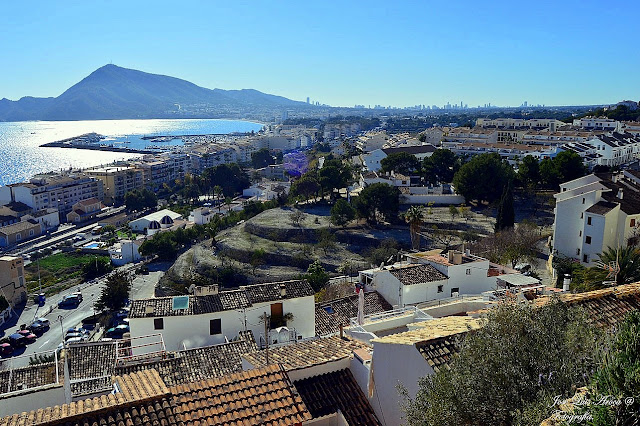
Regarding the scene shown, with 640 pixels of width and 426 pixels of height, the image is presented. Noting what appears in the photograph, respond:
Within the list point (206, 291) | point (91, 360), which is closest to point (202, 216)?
point (206, 291)

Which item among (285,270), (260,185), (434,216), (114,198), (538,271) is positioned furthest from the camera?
(114,198)

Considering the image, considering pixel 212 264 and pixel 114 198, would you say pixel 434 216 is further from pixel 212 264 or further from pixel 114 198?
pixel 114 198

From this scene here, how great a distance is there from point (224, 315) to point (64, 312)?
21.1 m

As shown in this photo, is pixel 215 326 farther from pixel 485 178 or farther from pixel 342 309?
pixel 485 178

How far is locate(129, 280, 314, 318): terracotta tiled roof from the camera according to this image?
46.1ft

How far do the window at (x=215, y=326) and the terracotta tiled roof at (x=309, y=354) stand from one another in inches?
223

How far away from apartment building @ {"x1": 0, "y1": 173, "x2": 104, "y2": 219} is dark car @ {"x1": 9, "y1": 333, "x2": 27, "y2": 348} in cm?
4082

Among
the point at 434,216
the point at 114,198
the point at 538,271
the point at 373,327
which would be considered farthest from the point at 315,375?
the point at 114,198

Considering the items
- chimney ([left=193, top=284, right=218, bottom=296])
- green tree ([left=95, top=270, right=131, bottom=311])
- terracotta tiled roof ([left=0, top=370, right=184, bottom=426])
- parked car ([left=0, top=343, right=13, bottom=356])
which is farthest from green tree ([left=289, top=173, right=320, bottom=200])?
terracotta tiled roof ([left=0, top=370, right=184, bottom=426])

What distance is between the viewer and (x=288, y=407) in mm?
5688

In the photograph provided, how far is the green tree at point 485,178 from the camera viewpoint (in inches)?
1470

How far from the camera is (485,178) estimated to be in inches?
1470

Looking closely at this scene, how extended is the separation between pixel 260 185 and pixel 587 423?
199 feet

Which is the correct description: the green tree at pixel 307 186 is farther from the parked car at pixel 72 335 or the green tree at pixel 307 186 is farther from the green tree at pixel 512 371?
the green tree at pixel 512 371
